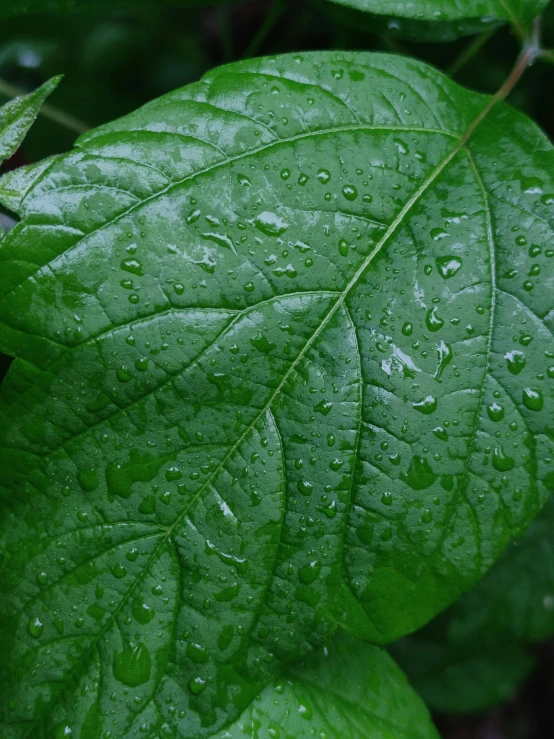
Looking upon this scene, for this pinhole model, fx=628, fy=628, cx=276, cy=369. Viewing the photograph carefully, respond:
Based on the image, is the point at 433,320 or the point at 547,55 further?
the point at 547,55

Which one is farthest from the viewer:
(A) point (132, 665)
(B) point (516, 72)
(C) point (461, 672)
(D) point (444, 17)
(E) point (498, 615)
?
(C) point (461, 672)

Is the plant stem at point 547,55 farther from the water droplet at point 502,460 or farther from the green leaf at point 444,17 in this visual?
the water droplet at point 502,460

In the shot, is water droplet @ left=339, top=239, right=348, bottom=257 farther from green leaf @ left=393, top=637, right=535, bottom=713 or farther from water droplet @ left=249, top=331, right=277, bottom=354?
green leaf @ left=393, top=637, right=535, bottom=713

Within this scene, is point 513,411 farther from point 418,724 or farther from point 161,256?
point 418,724

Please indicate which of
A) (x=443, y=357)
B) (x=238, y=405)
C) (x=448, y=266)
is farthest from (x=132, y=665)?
(x=448, y=266)

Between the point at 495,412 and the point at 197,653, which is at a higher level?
the point at 495,412

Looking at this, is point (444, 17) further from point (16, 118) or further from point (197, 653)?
point (197, 653)
